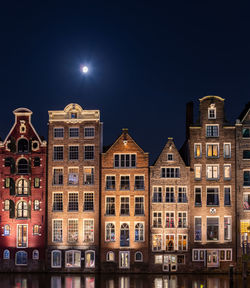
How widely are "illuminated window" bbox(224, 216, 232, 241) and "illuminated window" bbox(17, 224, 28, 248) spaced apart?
24943 millimetres

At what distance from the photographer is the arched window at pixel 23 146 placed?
6544 cm

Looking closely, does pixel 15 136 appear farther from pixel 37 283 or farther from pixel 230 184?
pixel 230 184

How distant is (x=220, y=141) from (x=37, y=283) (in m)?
28.3

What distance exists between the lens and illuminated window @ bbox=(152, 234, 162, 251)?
62.9 metres

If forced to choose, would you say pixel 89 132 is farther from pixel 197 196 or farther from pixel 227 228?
pixel 227 228

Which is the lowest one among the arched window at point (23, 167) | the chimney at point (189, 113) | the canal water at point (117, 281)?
the canal water at point (117, 281)

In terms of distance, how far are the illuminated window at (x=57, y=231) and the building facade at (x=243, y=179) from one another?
22.1 meters

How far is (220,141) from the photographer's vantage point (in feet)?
212

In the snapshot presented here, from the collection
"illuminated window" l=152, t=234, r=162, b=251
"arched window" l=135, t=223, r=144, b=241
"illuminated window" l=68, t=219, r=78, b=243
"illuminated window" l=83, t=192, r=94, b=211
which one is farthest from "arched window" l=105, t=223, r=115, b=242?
"illuminated window" l=152, t=234, r=162, b=251

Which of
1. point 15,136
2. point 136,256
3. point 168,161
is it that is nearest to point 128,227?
point 136,256

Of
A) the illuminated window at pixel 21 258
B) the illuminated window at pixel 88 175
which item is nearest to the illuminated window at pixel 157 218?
the illuminated window at pixel 88 175

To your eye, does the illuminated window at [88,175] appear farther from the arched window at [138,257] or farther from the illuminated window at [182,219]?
the illuminated window at [182,219]

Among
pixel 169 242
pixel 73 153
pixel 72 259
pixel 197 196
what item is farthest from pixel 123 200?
pixel 72 259

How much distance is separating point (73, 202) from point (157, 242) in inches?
460
